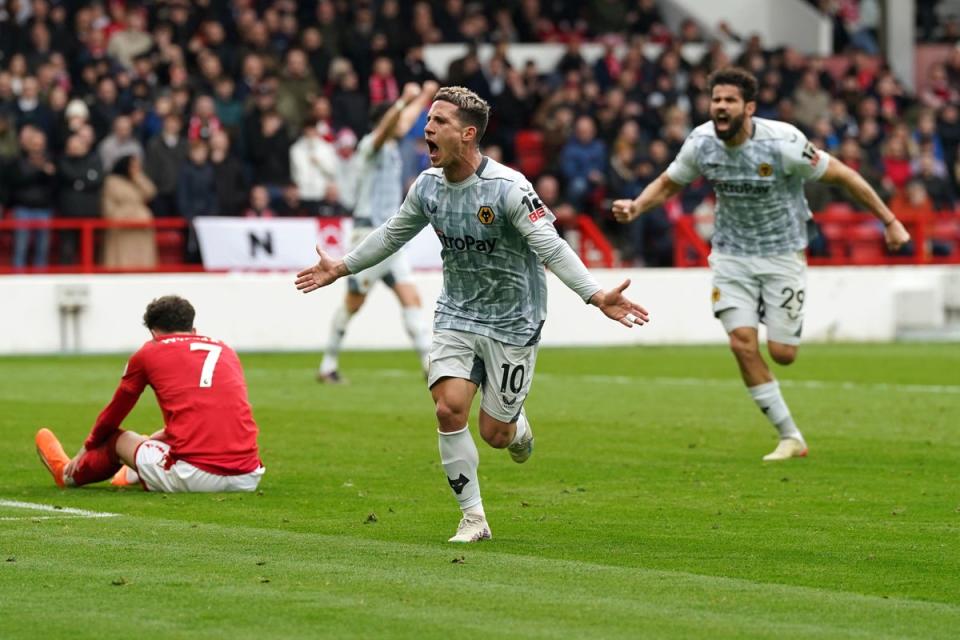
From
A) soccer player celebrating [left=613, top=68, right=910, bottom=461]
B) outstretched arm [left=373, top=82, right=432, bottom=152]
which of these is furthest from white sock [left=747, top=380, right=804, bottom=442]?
outstretched arm [left=373, top=82, right=432, bottom=152]

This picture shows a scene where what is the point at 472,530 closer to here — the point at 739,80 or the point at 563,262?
the point at 563,262

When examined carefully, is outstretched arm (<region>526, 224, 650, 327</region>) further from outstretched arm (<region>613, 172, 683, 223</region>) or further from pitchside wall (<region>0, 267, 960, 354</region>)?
pitchside wall (<region>0, 267, 960, 354</region>)

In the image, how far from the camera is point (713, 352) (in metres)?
24.5

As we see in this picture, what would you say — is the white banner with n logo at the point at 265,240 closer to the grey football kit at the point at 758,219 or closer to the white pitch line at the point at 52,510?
the grey football kit at the point at 758,219

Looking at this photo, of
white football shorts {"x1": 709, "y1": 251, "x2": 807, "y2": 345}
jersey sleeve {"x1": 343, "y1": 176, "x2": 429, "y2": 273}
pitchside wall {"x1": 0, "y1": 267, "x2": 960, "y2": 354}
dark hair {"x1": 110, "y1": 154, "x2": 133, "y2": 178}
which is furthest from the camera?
dark hair {"x1": 110, "y1": 154, "x2": 133, "y2": 178}

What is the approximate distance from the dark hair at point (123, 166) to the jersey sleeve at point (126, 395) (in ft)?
45.9

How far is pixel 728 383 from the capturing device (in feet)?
63.3

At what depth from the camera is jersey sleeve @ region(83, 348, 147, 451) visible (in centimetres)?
1040

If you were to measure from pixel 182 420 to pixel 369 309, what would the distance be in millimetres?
14674

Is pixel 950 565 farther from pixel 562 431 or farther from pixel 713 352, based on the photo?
pixel 713 352

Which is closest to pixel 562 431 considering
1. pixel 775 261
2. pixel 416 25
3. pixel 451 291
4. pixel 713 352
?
pixel 775 261

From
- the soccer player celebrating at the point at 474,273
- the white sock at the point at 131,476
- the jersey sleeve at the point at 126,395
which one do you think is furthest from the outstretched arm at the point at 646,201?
the white sock at the point at 131,476

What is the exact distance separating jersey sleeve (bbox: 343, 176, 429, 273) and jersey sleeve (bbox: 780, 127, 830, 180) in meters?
4.10

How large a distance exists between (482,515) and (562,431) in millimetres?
5706
